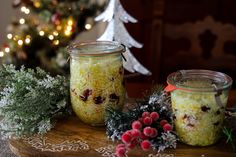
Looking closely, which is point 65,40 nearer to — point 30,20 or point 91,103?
point 30,20

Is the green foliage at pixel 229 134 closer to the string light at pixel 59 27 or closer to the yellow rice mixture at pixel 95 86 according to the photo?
the yellow rice mixture at pixel 95 86

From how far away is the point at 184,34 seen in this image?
1894mm

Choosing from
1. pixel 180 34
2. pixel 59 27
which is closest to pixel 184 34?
pixel 180 34

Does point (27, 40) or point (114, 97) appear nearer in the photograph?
point (114, 97)

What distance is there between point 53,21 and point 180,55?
713mm

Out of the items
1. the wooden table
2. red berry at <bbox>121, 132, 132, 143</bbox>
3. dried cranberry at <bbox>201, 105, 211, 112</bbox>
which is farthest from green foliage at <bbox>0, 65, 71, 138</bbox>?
dried cranberry at <bbox>201, 105, 211, 112</bbox>

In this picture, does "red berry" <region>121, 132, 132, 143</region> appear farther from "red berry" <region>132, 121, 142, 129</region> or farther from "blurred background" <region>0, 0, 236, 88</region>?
"blurred background" <region>0, 0, 236, 88</region>

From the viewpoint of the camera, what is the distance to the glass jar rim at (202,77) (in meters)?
0.61

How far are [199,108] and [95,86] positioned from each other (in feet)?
0.68

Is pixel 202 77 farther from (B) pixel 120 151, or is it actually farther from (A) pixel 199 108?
(B) pixel 120 151

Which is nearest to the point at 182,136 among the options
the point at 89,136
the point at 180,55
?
the point at 89,136

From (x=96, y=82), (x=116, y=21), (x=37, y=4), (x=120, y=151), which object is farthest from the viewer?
(x=37, y=4)

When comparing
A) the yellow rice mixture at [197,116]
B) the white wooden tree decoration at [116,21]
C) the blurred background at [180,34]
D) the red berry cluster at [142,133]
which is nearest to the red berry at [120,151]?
the red berry cluster at [142,133]

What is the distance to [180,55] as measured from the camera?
1.95 metres
